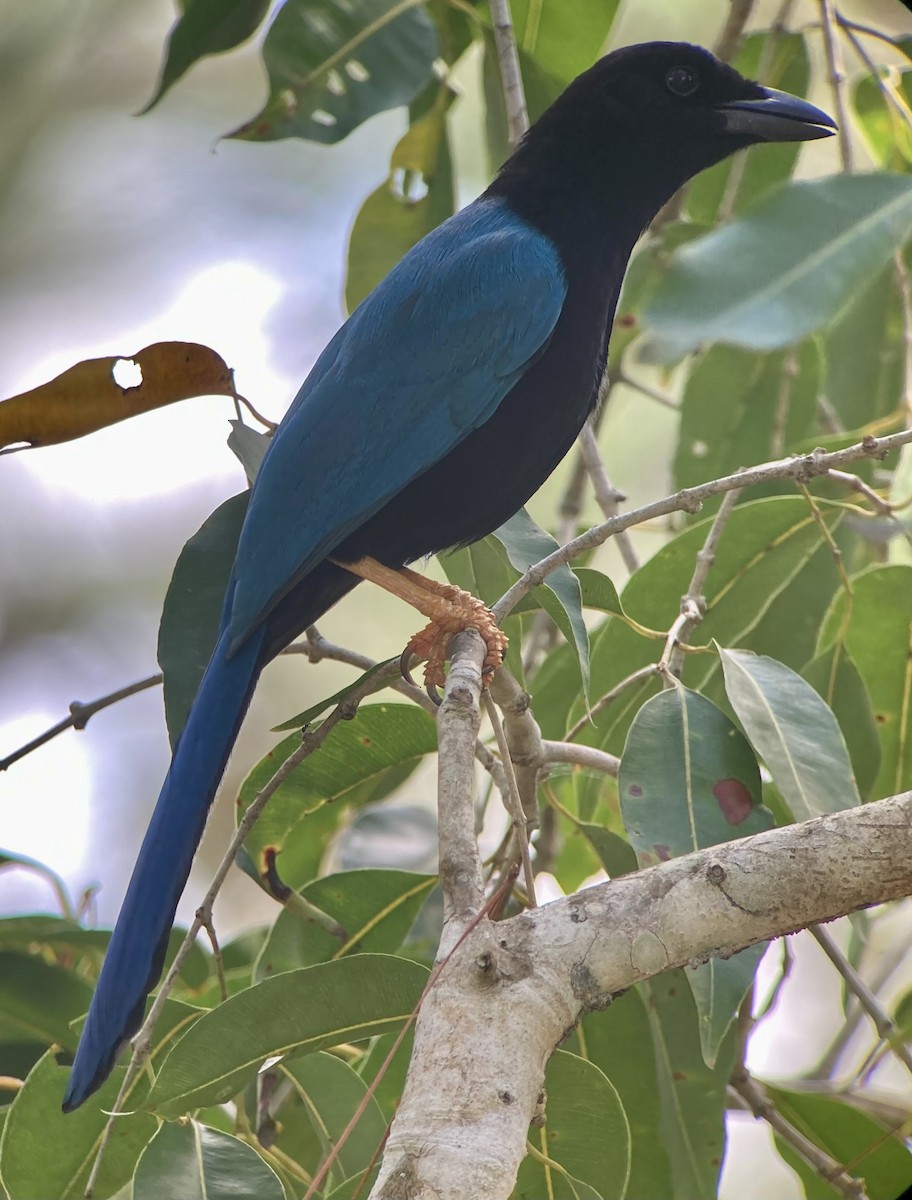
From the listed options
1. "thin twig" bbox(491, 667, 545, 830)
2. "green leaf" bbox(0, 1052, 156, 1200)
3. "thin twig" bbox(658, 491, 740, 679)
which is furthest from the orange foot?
"green leaf" bbox(0, 1052, 156, 1200)

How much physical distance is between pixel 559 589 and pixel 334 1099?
1.03 m

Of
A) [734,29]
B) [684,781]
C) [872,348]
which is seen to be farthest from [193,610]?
[734,29]

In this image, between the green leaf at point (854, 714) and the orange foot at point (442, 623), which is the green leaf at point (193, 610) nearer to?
the orange foot at point (442, 623)

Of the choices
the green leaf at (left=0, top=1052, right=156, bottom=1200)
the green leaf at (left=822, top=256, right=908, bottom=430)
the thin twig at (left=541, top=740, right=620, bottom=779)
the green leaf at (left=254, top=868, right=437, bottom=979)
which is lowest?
the green leaf at (left=0, top=1052, right=156, bottom=1200)

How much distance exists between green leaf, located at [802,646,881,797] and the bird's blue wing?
97 centimetres

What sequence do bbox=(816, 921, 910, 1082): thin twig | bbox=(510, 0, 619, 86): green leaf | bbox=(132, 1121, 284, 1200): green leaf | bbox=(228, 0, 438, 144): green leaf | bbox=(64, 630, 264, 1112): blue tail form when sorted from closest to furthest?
bbox=(132, 1121, 284, 1200): green leaf, bbox=(64, 630, 264, 1112): blue tail, bbox=(228, 0, 438, 144): green leaf, bbox=(816, 921, 910, 1082): thin twig, bbox=(510, 0, 619, 86): green leaf

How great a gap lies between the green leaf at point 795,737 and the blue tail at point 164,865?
3.27 feet

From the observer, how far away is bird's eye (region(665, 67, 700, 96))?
3709 mm

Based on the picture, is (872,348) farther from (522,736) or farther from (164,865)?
(164,865)

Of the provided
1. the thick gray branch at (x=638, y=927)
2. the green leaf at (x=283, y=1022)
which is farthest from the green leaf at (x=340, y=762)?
the thick gray branch at (x=638, y=927)

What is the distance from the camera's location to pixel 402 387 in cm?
327

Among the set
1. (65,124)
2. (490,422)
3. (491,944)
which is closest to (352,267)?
(490,422)

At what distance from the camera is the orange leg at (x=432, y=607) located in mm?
3088

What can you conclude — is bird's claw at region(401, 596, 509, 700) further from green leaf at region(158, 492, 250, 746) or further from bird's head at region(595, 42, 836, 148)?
bird's head at region(595, 42, 836, 148)
